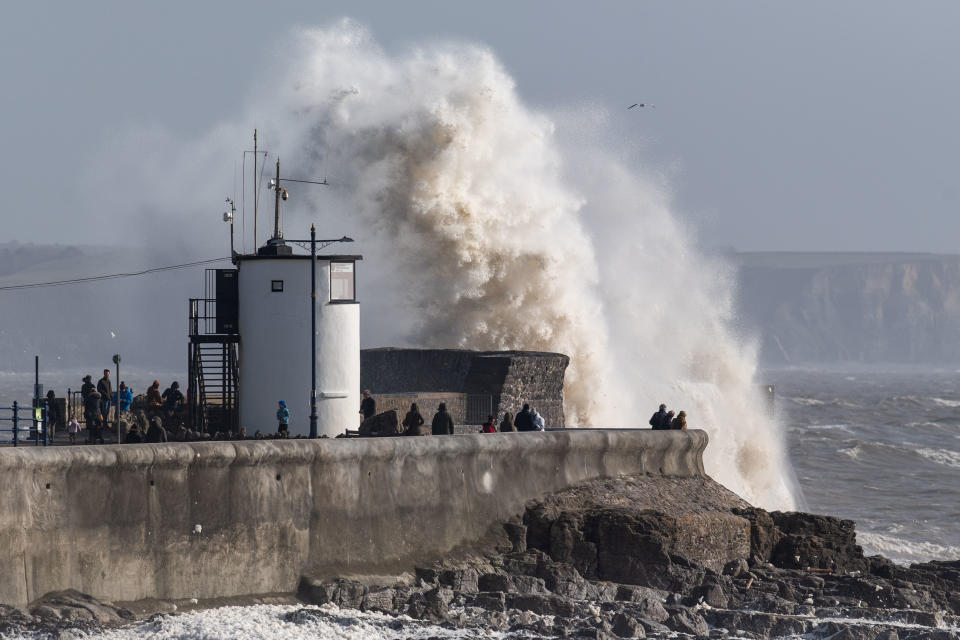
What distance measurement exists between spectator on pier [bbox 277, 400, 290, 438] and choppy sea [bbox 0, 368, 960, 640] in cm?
363

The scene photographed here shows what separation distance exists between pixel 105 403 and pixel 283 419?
2664 millimetres

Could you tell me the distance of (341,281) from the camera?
1812 cm

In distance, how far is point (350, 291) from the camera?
1822 centimetres

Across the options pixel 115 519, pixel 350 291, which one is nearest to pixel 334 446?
pixel 115 519

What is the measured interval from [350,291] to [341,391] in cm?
122

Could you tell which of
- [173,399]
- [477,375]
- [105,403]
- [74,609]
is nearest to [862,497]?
[477,375]

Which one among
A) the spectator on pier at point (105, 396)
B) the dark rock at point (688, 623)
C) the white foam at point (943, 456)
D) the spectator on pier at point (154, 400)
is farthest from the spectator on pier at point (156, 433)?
the white foam at point (943, 456)

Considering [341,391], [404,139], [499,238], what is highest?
[404,139]

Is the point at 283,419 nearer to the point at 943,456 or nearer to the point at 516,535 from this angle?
the point at 516,535

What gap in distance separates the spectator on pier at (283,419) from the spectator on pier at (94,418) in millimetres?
2016

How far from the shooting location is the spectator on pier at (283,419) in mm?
17297

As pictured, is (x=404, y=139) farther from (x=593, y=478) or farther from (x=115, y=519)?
(x=115, y=519)

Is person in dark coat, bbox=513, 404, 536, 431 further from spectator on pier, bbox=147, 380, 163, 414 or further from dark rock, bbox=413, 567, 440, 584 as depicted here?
spectator on pier, bbox=147, 380, 163, 414

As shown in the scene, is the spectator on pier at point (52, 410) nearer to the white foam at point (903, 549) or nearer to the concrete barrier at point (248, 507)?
the concrete barrier at point (248, 507)
